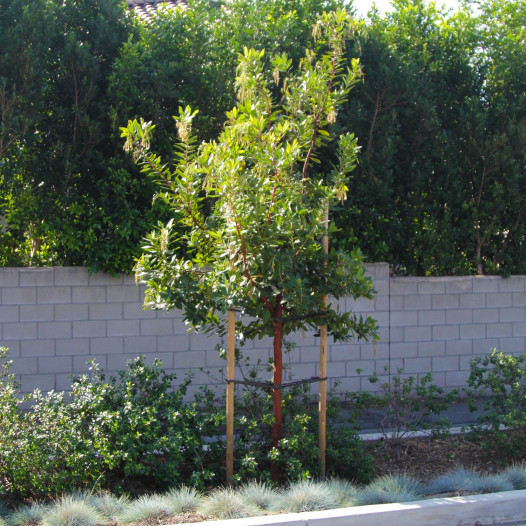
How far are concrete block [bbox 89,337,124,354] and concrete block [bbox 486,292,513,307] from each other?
4776 millimetres

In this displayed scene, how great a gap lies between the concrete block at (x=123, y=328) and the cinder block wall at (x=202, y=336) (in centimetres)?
1

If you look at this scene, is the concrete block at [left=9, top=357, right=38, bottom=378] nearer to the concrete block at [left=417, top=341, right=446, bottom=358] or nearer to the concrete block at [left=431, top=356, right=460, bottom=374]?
the concrete block at [left=417, top=341, right=446, bottom=358]

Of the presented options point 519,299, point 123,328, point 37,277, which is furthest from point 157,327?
point 519,299

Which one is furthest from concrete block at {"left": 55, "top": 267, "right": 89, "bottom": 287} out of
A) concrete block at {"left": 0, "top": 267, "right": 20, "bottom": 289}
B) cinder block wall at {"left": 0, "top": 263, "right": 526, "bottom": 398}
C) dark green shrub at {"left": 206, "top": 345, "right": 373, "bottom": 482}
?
dark green shrub at {"left": 206, "top": 345, "right": 373, "bottom": 482}

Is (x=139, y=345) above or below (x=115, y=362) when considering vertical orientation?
above

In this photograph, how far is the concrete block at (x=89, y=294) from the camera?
768 cm

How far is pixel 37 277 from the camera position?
755 cm

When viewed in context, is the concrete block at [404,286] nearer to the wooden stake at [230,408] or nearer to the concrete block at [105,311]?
the concrete block at [105,311]

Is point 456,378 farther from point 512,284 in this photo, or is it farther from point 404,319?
point 512,284

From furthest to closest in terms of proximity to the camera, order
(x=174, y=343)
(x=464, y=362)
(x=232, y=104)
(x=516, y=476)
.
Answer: (x=464, y=362) < (x=232, y=104) < (x=174, y=343) < (x=516, y=476)

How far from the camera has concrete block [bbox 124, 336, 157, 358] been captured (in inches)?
308

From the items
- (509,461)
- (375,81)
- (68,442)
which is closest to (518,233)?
(375,81)

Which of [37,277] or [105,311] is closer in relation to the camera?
[37,277]

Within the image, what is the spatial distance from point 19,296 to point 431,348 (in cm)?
506
